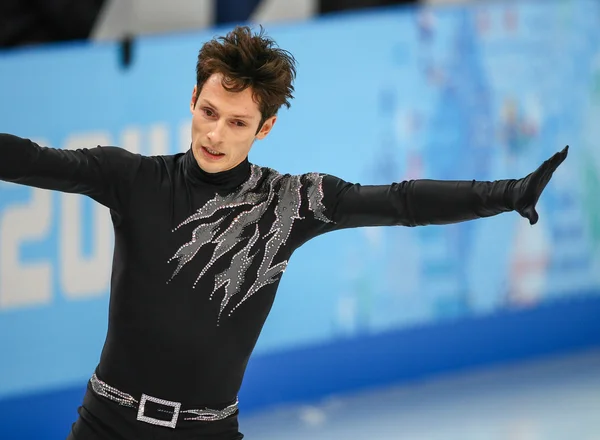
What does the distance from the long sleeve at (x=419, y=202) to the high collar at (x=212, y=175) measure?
242 mm

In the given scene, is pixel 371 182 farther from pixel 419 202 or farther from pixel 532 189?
pixel 532 189

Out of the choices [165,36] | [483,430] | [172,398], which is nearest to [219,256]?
[172,398]

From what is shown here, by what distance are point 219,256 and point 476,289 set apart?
3256mm

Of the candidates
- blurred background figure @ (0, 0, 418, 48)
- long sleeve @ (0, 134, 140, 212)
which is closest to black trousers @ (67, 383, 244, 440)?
long sleeve @ (0, 134, 140, 212)

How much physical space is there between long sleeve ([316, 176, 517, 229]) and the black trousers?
66 cm

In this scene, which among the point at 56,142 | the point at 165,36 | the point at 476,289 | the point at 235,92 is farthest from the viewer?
the point at 476,289

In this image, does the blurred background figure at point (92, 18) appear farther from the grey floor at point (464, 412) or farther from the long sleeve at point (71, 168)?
the long sleeve at point (71, 168)

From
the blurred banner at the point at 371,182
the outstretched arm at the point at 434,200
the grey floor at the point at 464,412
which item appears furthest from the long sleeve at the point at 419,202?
the grey floor at the point at 464,412

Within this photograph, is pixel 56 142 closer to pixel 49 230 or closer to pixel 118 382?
pixel 49 230

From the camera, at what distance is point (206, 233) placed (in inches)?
118

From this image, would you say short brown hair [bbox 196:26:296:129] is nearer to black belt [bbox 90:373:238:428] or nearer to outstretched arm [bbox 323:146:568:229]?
outstretched arm [bbox 323:146:568:229]

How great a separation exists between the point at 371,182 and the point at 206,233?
8.92ft

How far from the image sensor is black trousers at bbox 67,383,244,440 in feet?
9.57

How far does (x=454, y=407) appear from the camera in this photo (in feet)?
18.8
